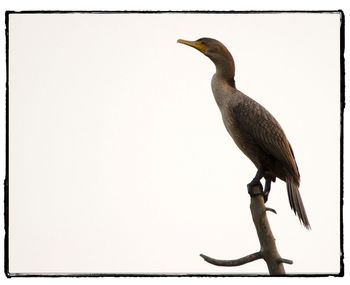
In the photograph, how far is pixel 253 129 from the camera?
309cm

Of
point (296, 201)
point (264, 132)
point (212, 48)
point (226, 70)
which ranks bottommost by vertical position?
point (296, 201)

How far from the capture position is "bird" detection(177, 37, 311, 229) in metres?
3.09

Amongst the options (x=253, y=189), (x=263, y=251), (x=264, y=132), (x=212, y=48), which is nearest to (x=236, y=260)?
(x=263, y=251)

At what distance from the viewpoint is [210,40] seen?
3.18 m

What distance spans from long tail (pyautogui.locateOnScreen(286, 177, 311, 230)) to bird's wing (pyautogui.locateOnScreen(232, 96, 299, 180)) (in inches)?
2.1

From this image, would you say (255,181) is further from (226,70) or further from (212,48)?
(212,48)

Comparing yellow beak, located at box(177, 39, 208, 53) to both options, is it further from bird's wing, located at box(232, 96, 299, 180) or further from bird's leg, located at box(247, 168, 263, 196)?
bird's leg, located at box(247, 168, 263, 196)

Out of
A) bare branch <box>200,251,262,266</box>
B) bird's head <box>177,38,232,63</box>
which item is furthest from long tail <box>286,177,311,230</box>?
bird's head <box>177,38,232,63</box>

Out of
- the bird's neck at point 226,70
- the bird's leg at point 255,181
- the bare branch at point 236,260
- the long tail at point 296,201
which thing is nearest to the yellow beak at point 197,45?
the bird's neck at point 226,70

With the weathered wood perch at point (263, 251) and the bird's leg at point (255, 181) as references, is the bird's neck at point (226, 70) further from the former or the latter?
the weathered wood perch at point (263, 251)

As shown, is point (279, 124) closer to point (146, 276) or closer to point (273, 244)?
point (273, 244)

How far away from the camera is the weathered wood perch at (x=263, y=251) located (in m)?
3.04

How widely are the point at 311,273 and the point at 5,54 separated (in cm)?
205

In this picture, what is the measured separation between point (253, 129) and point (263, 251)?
2.06 feet
